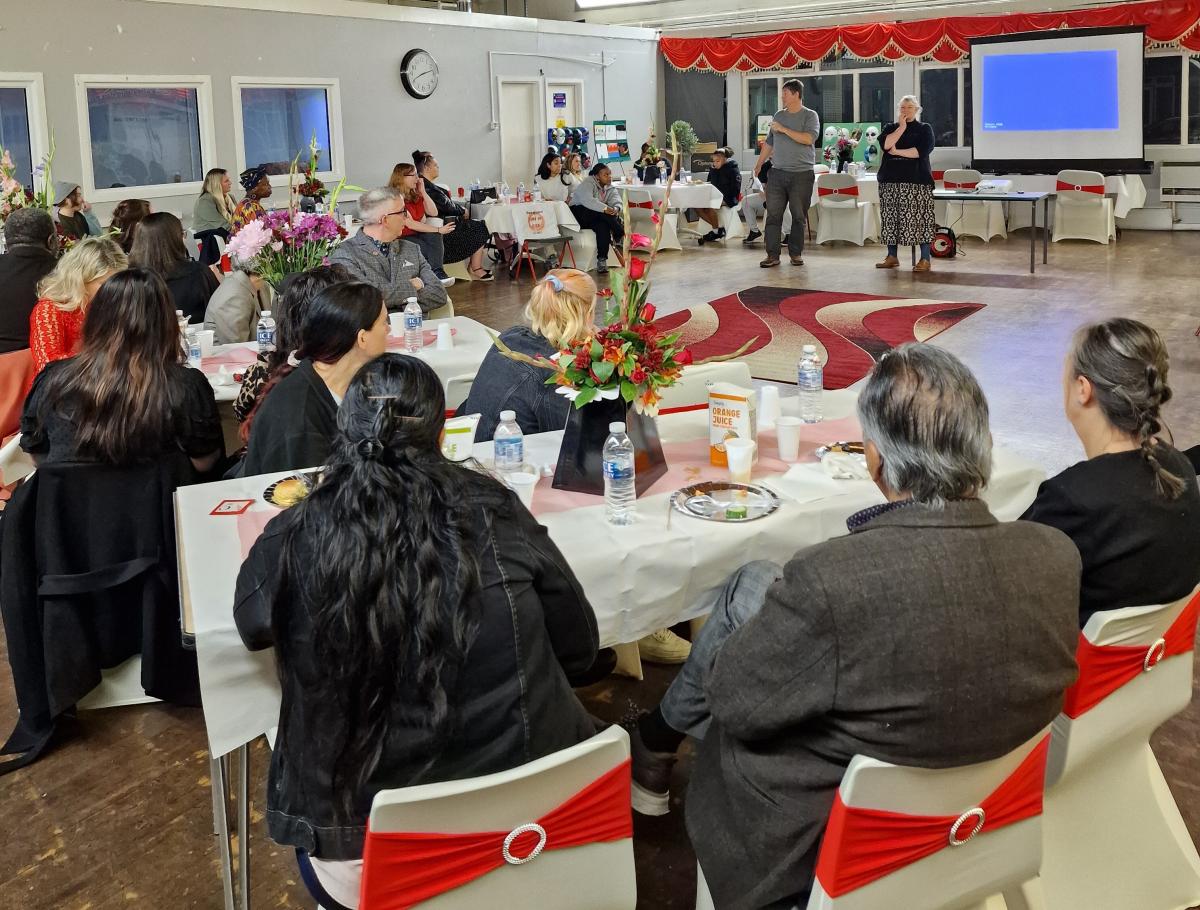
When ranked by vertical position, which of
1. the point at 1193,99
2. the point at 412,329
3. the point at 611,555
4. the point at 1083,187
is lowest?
the point at 611,555

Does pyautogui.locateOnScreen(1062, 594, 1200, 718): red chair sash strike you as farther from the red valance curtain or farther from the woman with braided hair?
the red valance curtain

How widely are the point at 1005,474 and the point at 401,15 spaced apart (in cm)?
1111

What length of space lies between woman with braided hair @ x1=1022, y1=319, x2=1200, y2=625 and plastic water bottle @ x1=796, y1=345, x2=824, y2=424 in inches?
41.9

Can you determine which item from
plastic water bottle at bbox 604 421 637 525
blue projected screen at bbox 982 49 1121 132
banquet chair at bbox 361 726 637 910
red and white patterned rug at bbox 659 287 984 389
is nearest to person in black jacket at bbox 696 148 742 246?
blue projected screen at bbox 982 49 1121 132

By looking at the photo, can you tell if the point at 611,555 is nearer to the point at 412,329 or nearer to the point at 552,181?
the point at 412,329

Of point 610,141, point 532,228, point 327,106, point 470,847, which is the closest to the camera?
point 470,847

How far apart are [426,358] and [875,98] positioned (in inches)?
513

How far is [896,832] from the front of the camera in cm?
158

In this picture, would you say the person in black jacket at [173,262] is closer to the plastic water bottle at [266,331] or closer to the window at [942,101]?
the plastic water bottle at [266,331]

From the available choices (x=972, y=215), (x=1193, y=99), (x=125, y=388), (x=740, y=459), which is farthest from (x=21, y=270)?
(x=1193, y=99)

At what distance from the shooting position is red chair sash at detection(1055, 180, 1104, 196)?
39.5ft

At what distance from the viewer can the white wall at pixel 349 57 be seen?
9.34m

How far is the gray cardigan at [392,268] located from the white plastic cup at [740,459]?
2.78 metres

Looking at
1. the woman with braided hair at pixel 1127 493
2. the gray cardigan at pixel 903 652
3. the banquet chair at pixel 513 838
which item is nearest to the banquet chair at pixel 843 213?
the woman with braided hair at pixel 1127 493
